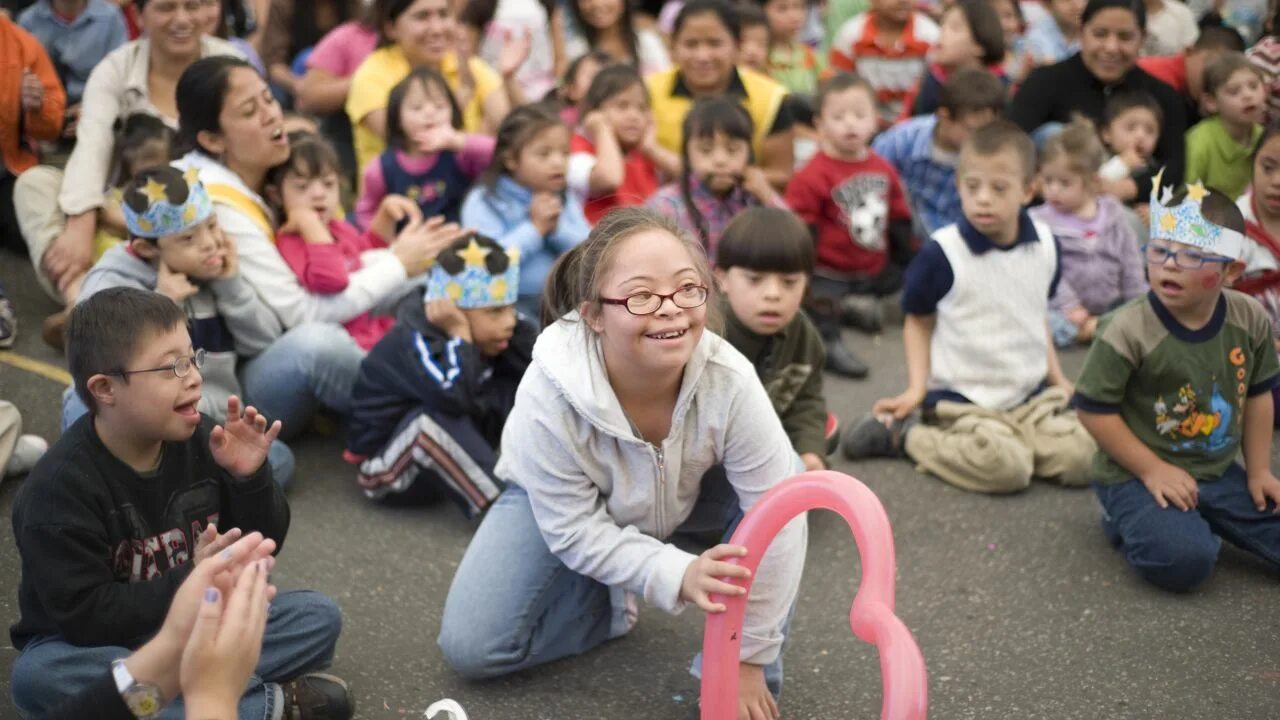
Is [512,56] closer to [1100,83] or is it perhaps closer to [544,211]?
[544,211]

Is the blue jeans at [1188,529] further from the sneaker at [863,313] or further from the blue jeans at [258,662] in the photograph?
the blue jeans at [258,662]

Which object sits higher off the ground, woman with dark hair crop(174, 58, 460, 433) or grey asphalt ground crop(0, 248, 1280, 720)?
woman with dark hair crop(174, 58, 460, 433)

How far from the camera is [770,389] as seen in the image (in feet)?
11.6

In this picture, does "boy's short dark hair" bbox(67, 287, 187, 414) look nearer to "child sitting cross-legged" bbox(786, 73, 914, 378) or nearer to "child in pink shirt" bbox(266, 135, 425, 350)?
"child in pink shirt" bbox(266, 135, 425, 350)

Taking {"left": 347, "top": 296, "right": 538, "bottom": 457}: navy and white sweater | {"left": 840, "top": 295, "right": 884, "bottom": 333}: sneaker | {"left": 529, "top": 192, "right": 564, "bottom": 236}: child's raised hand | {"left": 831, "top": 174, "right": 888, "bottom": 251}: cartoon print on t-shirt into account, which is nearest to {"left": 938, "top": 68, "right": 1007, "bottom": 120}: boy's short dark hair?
{"left": 831, "top": 174, "right": 888, "bottom": 251}: cartoon print on t-shirt

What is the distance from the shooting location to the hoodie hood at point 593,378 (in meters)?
2.51

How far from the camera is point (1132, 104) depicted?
17.3 feet

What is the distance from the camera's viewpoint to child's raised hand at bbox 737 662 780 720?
2.52 m

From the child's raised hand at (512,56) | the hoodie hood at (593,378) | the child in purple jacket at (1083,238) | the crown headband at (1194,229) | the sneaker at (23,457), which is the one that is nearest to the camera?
the hoodie hood at (593,378)

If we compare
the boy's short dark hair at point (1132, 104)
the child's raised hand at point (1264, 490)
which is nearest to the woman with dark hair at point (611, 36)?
the boy's short dark hair at point (1132, 104)

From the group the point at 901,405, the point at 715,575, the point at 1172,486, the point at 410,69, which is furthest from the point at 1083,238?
the point at 715,575

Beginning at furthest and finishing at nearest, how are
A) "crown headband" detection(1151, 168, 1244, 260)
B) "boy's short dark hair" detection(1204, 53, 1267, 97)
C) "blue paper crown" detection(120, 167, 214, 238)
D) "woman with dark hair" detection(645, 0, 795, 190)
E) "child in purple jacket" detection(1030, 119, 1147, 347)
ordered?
1. "woman with dark hair" detection(645, 0, 795, 190)
2. "boy's short dark hair" detection(1204, 53, 1267, 97)
3. "child in purple jacket" detection(1030, 119, 1147, 347)
4. "blue paper crown" detection(120, 167, 214, 238)
5. "crown headband" detection(1151, 168, 1244, 260)

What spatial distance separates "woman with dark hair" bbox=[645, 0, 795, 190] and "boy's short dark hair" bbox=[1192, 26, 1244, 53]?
187 cm

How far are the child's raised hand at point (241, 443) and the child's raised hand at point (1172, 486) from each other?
6.86ft
